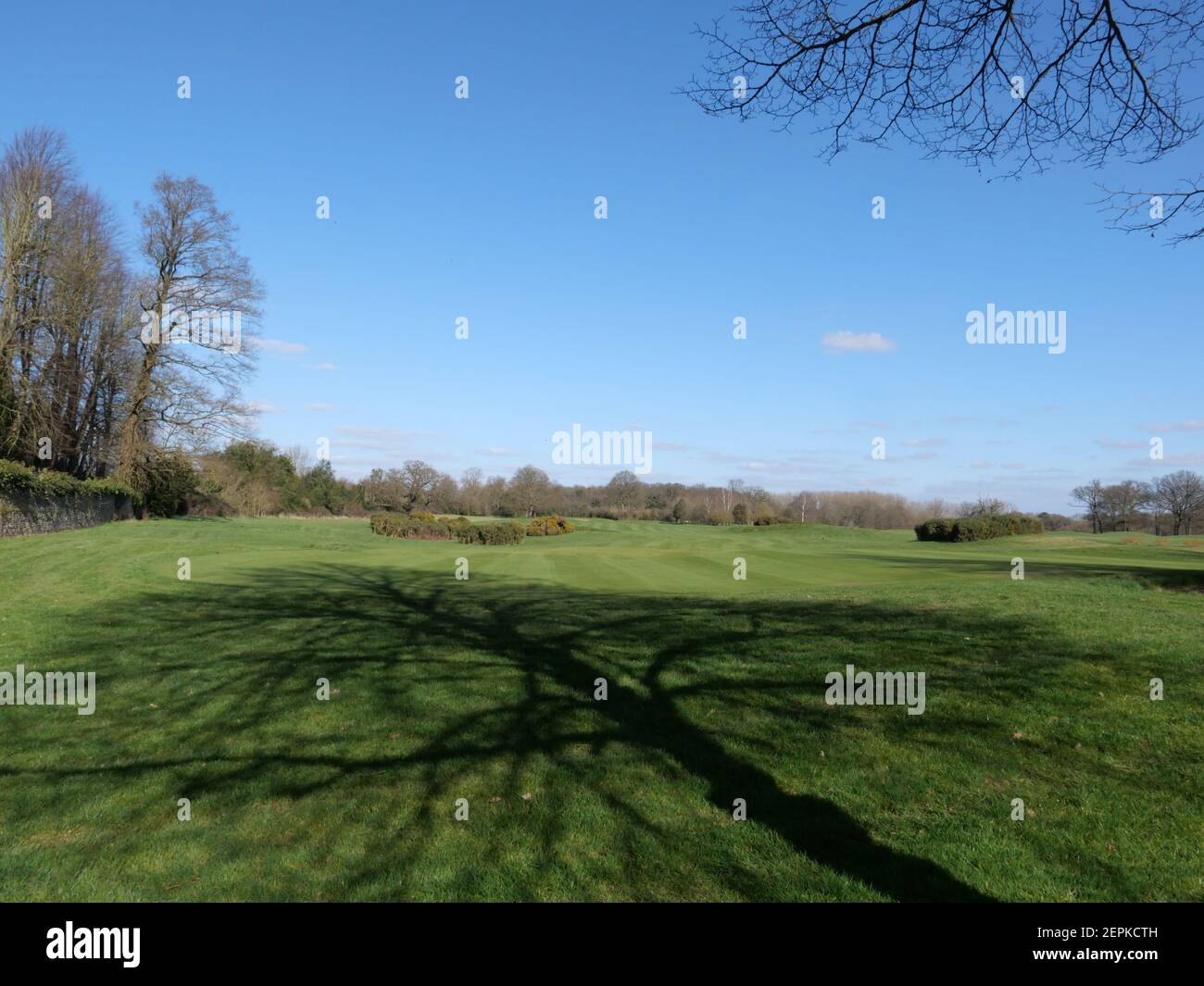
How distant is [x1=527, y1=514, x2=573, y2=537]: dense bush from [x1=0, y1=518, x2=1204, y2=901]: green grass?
113 feet

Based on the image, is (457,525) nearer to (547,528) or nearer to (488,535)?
(488,535)

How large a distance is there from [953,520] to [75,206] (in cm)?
5585

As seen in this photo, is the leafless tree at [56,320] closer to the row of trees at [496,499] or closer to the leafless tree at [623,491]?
the row of trees at [496,499]

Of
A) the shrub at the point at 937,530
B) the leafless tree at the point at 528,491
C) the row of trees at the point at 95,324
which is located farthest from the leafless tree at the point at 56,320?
the shrub at the point at 937,530

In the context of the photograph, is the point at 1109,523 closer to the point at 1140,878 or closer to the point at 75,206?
the point at 1140,878

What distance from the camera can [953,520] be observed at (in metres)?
43.9

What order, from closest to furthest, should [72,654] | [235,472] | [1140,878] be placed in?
[1140,878] → [72,654] → [235,472]

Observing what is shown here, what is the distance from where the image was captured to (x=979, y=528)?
141 feet

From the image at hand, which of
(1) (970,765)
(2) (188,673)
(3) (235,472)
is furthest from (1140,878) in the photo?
(3) (235,472)

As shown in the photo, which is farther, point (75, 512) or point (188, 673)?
point (75, 512)

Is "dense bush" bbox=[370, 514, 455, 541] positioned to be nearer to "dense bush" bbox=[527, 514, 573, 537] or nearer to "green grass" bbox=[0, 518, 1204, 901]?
"dense bush" bbox=[527, 514, 573, 537]

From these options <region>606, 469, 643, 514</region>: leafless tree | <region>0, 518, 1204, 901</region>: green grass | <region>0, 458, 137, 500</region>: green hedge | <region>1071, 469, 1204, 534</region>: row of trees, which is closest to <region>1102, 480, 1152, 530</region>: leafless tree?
<region>1071, 469, 1204, 534</region>: row of trees

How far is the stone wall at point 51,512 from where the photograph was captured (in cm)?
3039

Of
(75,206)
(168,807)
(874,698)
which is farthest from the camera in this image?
(75,206)
